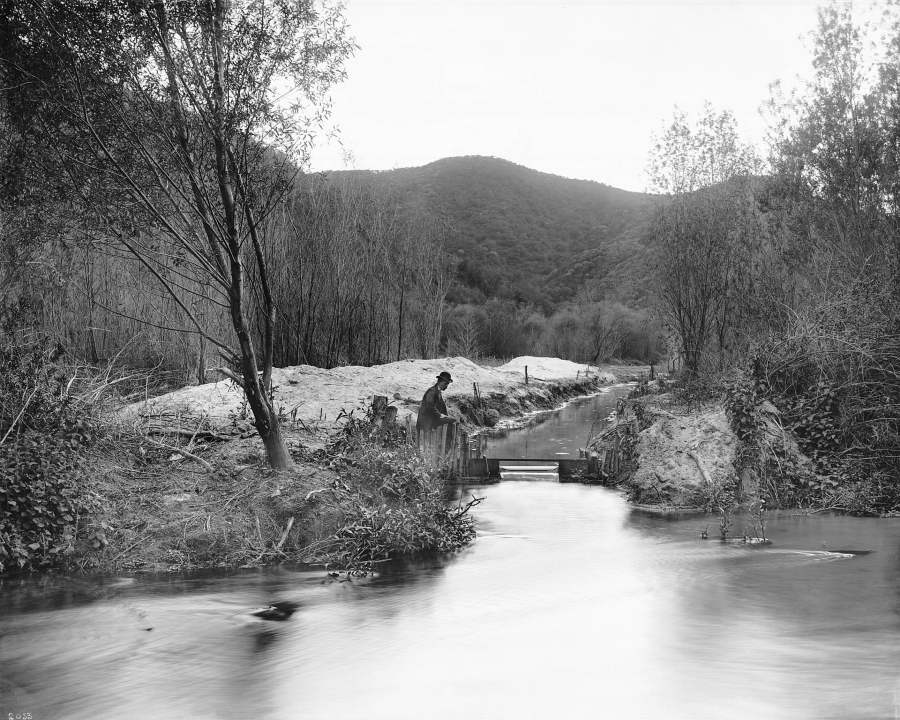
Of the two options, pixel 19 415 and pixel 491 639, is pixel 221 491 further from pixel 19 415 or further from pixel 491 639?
pixel 491 639

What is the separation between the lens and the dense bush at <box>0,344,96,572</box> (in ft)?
28.8

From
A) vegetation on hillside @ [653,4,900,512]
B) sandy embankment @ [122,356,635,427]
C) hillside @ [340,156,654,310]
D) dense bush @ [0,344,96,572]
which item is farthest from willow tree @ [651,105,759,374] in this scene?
hillside @ [340,156,654,310]

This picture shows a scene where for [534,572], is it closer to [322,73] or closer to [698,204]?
[322,73]

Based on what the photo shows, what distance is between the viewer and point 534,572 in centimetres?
974

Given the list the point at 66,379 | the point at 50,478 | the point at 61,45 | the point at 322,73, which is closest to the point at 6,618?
the point at 50,478

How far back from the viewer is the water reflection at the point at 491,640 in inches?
248

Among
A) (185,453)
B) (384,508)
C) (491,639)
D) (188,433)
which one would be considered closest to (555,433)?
(188,433)

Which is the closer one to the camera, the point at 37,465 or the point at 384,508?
the point at 37,465

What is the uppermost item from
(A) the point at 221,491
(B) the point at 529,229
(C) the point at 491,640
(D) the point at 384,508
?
(B) the point at 529,229

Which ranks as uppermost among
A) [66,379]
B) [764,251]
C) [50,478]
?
[764,251]

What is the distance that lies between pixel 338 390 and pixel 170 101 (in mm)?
10610

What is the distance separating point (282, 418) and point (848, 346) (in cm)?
924

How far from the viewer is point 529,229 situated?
279 ft

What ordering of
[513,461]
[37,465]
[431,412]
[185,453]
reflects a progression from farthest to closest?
[513,461] → [431,412] → [185,453] → [37,465]
